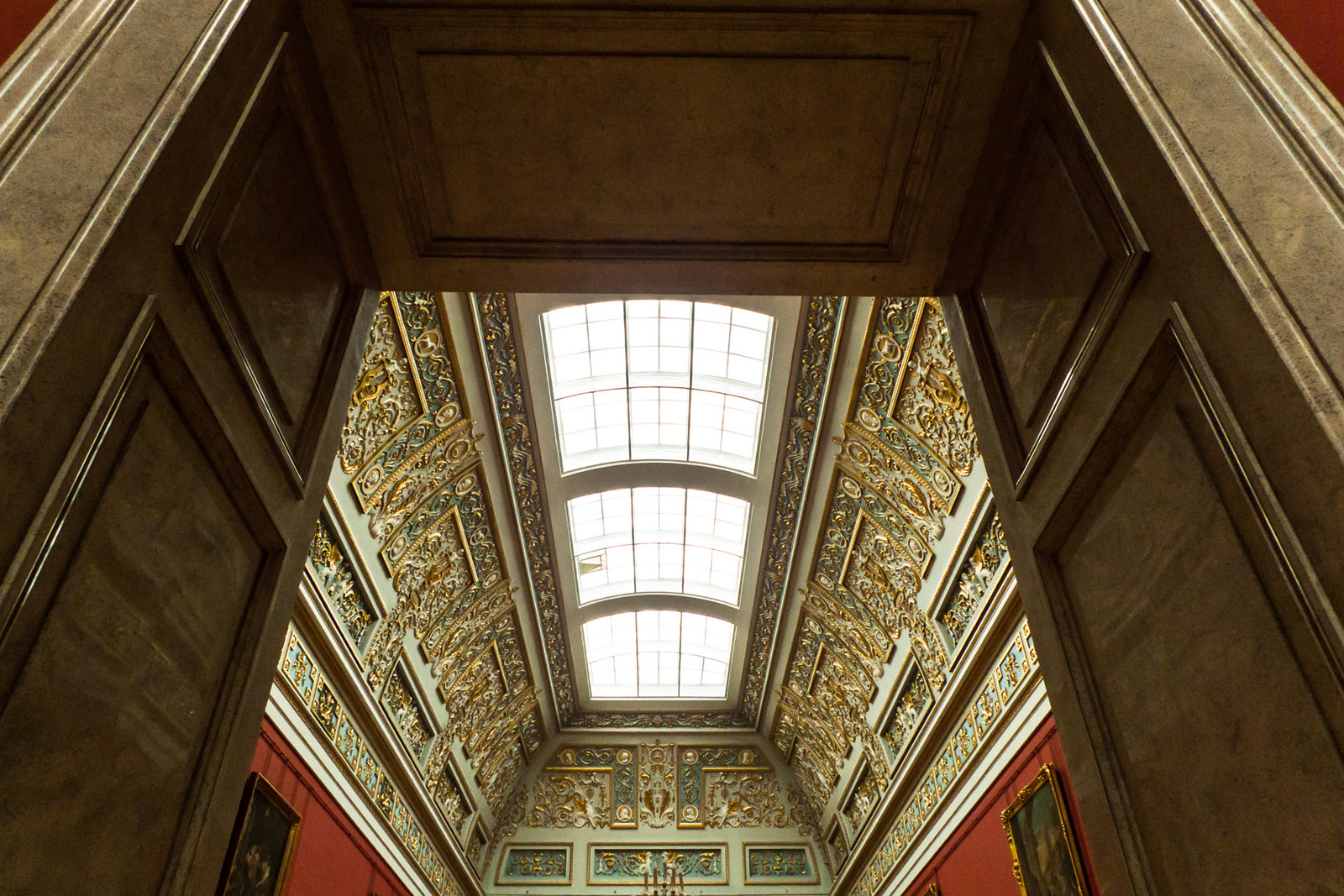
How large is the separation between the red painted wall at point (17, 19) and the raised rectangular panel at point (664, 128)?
39.8 inches

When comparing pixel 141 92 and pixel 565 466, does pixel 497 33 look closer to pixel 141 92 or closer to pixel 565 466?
pixel 141 92

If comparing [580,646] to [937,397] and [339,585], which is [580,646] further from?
[937,397]

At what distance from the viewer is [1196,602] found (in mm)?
2365

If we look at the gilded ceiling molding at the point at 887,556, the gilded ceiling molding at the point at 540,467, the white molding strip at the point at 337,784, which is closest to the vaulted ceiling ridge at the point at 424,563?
the gilded ceiling molding at the point at 540,467

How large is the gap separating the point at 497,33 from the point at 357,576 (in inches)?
268

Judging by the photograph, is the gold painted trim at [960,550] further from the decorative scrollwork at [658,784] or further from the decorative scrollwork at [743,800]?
the decorative scrollwork at [658,784]

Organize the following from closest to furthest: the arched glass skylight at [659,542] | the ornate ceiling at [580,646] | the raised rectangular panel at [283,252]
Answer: the raised rectangular panel at [283,252] < the ornate ceiling at [580,646] < the arched glass skylight at [659,542]

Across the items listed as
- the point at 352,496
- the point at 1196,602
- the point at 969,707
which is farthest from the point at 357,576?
the point at 1196,602

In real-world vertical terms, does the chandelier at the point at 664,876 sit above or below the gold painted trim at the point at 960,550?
below

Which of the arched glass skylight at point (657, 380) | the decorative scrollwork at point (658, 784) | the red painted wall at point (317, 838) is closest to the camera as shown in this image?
the red painted wall at point (317, 838)

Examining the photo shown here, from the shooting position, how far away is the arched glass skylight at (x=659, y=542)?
13.6 m

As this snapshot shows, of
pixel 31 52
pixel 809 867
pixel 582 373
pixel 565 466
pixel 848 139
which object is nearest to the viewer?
pixel 31 52

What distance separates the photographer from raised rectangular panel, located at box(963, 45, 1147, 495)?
2.80 meters

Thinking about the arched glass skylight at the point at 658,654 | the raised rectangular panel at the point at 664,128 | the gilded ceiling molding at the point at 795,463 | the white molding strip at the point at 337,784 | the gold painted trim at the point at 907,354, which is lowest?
the white molding strip at the point at 337,784
